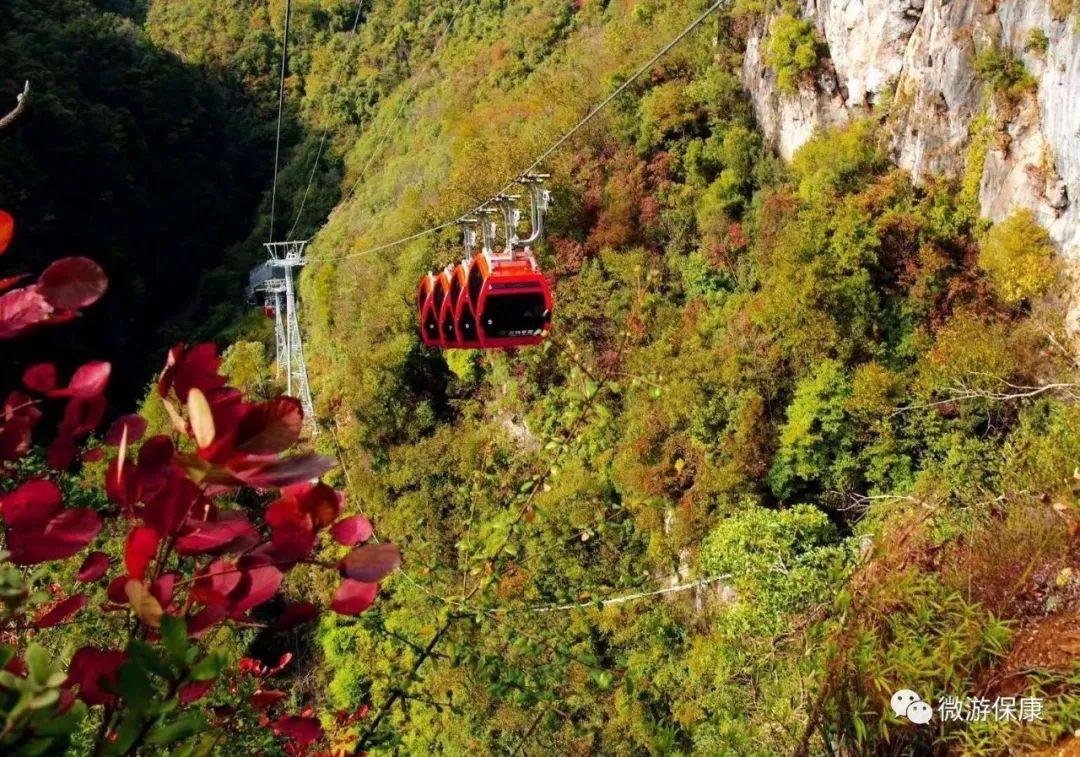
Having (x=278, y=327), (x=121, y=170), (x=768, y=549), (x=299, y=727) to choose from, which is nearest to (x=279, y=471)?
(x=299, y=727)

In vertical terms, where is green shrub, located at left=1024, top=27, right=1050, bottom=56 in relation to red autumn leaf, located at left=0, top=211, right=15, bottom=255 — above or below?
above

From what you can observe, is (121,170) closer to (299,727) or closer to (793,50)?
(793,50)

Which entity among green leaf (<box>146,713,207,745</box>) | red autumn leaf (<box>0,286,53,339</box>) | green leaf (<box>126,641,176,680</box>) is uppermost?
red autumn leaf (<box>0,286,53,339</box>)

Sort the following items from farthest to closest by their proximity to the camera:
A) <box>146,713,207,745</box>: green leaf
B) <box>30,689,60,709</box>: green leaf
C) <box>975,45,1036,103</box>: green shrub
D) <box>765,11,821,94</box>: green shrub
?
<box>765,11,821,94</box>: green shrub → <box>975,45,1036,103</box>: green shrub → <box>146,713,207,745</box>: green leaf → <box>30,689,60,709</box>: green leaf

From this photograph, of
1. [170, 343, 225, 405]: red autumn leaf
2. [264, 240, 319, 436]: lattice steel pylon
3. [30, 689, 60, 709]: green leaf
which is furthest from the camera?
[264, 240, 319, 436]: lattice steel pylon

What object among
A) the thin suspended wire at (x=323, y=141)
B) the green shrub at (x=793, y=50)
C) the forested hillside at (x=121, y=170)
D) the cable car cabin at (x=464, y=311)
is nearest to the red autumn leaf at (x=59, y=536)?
the cable car cabin at (x=464, y=311)

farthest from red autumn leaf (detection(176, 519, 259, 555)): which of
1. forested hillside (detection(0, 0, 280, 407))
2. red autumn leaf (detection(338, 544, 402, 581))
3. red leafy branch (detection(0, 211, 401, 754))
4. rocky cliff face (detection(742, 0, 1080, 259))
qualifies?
forested hillside (detection(0, 0, 280, 407))

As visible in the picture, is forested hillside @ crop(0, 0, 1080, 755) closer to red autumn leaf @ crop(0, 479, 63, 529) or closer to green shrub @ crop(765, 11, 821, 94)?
green shrub @ crop(765, 11, 821, 94)
